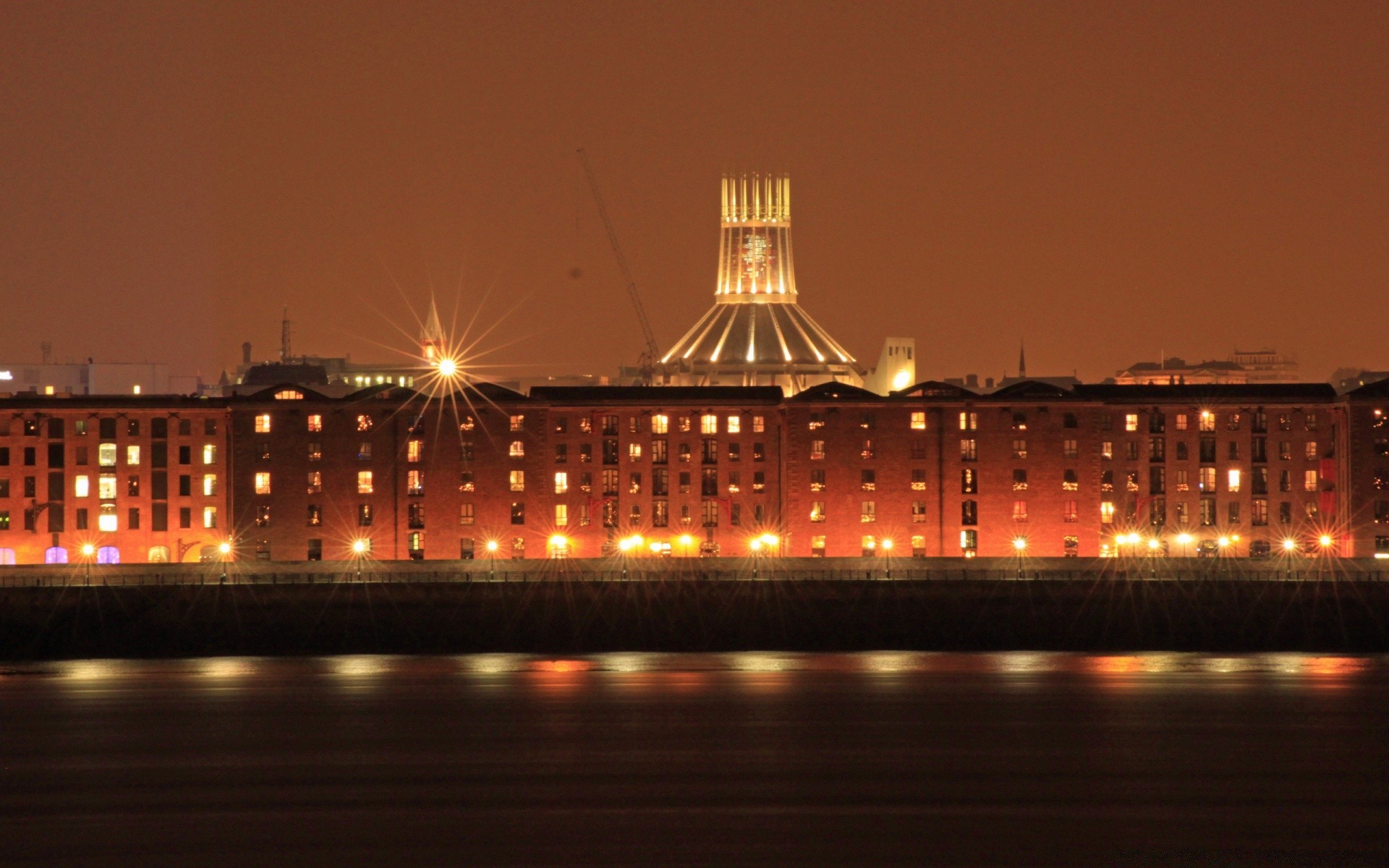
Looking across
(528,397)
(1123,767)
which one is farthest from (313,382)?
(1123,767)

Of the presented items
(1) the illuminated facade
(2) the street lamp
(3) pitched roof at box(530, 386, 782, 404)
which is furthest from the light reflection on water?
(1) the illuminated facade

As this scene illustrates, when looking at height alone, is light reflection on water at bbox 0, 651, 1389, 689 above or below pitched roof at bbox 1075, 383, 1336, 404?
below

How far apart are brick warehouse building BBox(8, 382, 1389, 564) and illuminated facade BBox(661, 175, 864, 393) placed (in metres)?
38.4

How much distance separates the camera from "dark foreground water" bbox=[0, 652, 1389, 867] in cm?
4438

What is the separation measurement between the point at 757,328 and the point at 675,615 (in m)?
73.5

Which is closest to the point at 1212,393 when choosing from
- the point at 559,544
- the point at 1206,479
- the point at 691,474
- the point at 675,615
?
the point at 1206,479

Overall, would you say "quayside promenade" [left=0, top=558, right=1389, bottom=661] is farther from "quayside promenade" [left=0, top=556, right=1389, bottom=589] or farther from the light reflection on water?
the light reflection on water

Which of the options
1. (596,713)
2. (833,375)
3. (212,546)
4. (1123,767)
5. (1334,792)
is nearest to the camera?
(1334,792)

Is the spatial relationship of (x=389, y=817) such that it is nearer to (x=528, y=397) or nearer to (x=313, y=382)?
(x=528, y=397)

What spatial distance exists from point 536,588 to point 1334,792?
1398 inches

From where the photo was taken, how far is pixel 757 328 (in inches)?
5896

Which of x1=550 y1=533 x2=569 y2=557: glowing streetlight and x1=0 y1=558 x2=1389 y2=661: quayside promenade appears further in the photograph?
x1=550 y1=533 x2=569 y2=557: glowing streetlight

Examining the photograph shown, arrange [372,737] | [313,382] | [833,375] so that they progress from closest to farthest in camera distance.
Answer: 1. [372,737]
2. [833,375]
3. [313,382]

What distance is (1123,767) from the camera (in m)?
52.6
